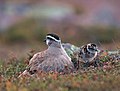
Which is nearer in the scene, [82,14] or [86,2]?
[82,14]

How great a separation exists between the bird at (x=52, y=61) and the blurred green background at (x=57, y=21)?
18164 mm

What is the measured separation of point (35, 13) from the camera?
41375 mm

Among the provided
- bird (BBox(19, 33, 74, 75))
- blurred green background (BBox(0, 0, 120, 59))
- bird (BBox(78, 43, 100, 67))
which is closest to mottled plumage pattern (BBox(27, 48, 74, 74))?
bird (BBox(19, 33, 74, 75))

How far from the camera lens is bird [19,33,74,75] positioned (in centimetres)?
1207

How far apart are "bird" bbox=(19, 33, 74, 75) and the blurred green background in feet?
59.6

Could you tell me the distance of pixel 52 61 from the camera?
1220 cm

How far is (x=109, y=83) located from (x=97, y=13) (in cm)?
3302

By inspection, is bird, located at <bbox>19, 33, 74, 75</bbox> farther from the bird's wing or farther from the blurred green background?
the blurred green background

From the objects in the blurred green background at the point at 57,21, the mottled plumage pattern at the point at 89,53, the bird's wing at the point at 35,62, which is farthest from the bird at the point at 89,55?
the blurred green background at the point at 57,21

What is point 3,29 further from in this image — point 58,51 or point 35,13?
point 58,51

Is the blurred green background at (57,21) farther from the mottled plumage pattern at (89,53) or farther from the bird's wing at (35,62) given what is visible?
the bird's wing at (35,62)

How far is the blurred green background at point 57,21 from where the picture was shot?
34656mm

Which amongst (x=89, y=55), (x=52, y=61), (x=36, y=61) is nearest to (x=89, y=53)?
(x=89, y=55)

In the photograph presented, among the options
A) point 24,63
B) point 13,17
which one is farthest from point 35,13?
point 24,63
